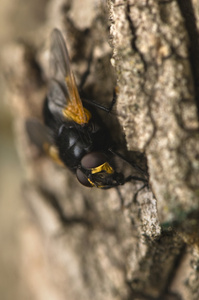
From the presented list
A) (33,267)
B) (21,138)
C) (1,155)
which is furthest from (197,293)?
(1,155)

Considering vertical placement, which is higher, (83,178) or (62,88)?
(62,88)


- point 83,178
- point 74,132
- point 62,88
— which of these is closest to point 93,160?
point 83,178

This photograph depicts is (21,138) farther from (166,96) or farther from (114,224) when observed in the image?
(166,96)

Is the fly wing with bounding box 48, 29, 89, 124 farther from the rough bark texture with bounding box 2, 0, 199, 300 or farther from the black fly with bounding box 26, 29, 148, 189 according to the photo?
the rough bark texture with bounding box 2, 0, 199, 300

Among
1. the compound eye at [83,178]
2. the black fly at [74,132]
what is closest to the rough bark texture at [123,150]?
the black fly at [74,132]

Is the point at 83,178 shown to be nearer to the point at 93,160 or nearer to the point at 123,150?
the point at 93,160

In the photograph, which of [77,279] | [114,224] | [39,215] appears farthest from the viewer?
[39,215]

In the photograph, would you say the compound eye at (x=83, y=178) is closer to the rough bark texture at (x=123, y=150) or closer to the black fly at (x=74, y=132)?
the black fly at (x=74, y=132)
